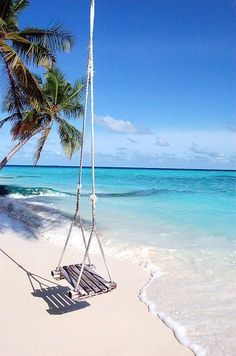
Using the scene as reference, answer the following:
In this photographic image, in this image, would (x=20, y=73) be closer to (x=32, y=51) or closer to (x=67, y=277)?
(x=32, y=51)

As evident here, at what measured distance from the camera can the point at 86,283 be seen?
14.4ft

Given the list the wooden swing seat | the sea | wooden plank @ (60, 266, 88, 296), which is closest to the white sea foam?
the sea

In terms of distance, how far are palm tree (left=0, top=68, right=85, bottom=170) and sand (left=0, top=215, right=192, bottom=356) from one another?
7181 mm

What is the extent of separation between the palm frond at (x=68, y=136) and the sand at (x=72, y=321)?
834 centimetres

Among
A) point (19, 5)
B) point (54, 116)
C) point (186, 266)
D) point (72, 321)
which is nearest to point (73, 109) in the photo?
point (54, 116)

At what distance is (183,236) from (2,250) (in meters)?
5.36

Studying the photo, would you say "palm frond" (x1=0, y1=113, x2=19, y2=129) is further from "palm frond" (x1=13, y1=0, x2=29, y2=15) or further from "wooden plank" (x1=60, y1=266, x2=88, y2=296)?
→ "wooden plank" (x1=60, y1=266, x2=88, y2=296)

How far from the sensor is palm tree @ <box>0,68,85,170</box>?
1249 cm

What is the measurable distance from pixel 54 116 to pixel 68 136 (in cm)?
106

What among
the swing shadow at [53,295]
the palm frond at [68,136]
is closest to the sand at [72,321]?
the swing shadow at [53,295]

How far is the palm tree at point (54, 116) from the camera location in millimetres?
12492

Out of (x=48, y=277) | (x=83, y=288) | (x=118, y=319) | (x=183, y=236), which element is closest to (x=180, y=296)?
(x=118, y=319)

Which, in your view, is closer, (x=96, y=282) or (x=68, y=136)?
(x=96, y=282)

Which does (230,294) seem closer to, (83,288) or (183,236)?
(83,288)
